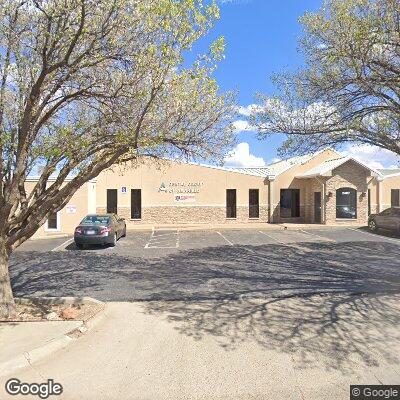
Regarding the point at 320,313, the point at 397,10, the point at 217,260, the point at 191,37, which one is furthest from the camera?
the point at 217,260

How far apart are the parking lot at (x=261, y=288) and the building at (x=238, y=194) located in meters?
9.12

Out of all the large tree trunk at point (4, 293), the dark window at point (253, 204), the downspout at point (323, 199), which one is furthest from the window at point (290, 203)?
the large tree trunk at point (4, 293)

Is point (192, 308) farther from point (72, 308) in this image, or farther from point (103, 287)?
point (103, 287)

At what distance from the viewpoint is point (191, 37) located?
Result: 6289 mm

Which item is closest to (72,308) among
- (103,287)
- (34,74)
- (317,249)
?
(103,287)

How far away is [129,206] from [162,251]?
1252 centimetres

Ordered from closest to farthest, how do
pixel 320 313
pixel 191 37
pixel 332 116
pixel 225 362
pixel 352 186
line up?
pixel 225 362, pixel 191 37, pixel 320 313, pixel 332 116, pixel 352 186

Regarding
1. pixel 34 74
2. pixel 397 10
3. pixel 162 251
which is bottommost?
pixel 162 251

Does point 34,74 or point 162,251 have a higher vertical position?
point 34,74

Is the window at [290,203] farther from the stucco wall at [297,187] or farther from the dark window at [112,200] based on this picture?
the dark window at [112,200]

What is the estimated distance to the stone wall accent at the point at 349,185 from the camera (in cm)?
2739

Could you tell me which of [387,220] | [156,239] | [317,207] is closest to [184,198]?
[156,239]

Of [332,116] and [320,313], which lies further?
[332,116]

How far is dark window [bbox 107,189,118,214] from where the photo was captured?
28469 millimetres
